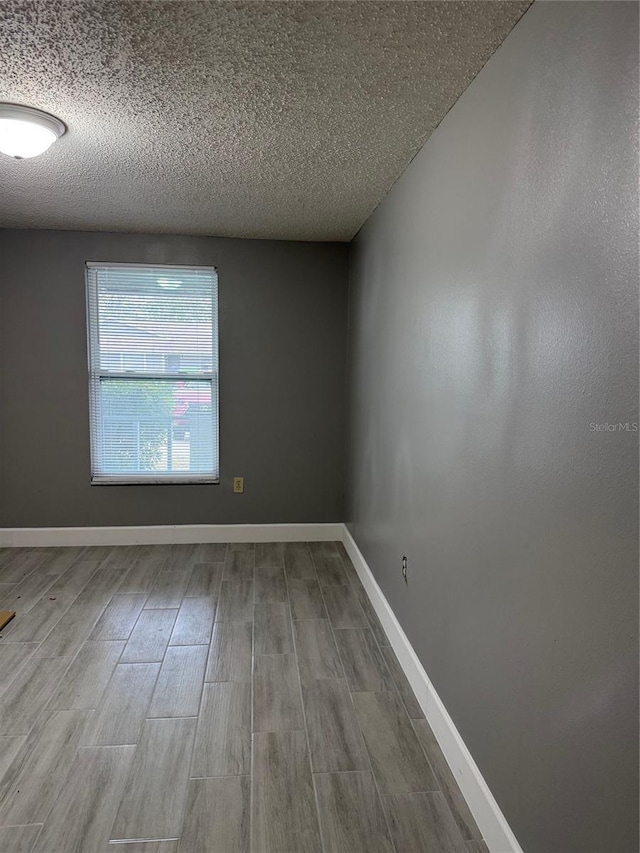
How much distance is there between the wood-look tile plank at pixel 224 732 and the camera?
6.17 ft

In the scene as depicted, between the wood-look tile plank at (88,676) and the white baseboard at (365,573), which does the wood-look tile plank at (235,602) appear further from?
the white baseboard at (365,573)

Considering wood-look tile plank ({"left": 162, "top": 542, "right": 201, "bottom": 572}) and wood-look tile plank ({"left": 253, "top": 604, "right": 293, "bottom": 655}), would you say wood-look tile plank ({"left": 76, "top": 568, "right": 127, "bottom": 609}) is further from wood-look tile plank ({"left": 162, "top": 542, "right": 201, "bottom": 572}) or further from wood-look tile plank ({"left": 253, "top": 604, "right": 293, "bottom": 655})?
wood-look tile plank ({"left": 253, "top": 604, "right": 293, "bottom": 655})

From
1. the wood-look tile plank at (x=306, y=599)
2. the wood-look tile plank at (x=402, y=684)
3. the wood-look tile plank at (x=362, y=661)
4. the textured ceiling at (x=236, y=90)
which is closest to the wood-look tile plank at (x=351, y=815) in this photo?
the wood-look tile plank at (x=402, y=684)

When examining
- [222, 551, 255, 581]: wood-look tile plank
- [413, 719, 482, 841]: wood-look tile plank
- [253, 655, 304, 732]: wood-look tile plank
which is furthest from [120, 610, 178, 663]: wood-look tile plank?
[413, 719, 482, 841]: wood-look tile plank

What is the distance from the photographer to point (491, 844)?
156 cm

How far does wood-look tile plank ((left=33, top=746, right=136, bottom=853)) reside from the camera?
158cm

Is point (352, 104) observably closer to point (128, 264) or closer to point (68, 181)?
point (68, 181)

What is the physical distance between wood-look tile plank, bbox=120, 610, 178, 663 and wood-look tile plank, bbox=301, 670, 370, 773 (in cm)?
73

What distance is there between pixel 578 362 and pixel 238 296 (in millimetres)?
3250

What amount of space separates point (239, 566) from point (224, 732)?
1.73m

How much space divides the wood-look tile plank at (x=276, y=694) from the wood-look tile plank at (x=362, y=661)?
9.4 inches

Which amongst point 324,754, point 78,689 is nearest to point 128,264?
point 78,689

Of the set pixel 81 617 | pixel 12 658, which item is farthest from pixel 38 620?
pixel 12 658

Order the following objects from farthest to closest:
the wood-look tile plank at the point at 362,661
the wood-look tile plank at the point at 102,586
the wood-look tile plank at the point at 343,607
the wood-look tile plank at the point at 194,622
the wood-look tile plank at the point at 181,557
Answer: the wood-look tile plank at the point at 181,557 → the wood-look tile plank at the point at 102,586 → the wood-look tile plank at the point at 343,607 → the wood-look tile plank at the point at 194,622 → the wood-look tile plank at the point at 362,661
